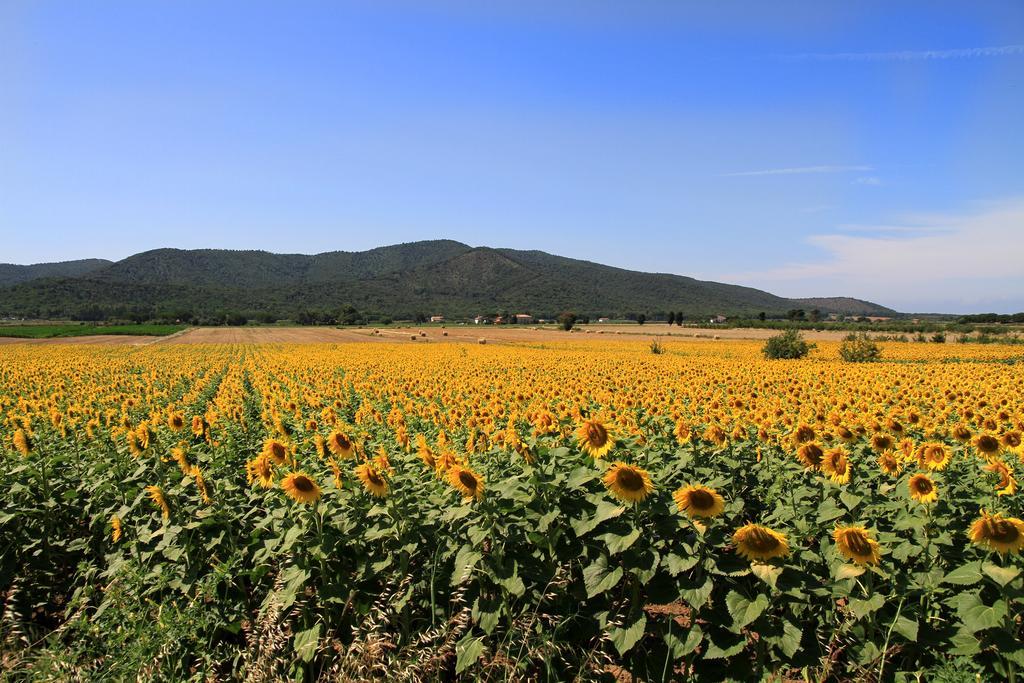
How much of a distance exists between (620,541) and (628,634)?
0.55 metres

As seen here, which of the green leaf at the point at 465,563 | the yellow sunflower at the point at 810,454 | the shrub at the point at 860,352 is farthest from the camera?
the shrub at the point at 860,352

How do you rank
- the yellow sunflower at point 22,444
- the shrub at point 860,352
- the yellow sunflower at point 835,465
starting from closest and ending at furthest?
the yellow sunflower at point 835,465 < the yellow sunflower at point 22,444 < the shrub at point 860,352

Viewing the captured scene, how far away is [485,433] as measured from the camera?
5.96 meters

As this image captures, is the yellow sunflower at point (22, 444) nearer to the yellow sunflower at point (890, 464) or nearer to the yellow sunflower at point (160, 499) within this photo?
the yellow sunflower at point (160, 499)

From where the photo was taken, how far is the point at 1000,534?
3162 millimetres

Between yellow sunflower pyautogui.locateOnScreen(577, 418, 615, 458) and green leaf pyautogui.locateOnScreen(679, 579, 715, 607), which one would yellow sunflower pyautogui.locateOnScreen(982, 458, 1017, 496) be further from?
yellow sunflower pyautogui.locateOnScreen(577, 418, 615, 458)

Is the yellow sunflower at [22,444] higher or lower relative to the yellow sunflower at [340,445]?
lower

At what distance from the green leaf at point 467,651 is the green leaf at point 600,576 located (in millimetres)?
767

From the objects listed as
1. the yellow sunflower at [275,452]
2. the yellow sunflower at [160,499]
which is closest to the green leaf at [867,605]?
the yellow sunflower at [275,452]

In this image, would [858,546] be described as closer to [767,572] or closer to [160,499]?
[767,572]

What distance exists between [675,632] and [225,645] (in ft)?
10.2

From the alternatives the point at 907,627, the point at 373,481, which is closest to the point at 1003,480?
the point at 907,627

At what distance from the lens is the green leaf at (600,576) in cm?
345

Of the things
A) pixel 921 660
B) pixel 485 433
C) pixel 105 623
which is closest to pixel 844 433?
pixel 921 660
